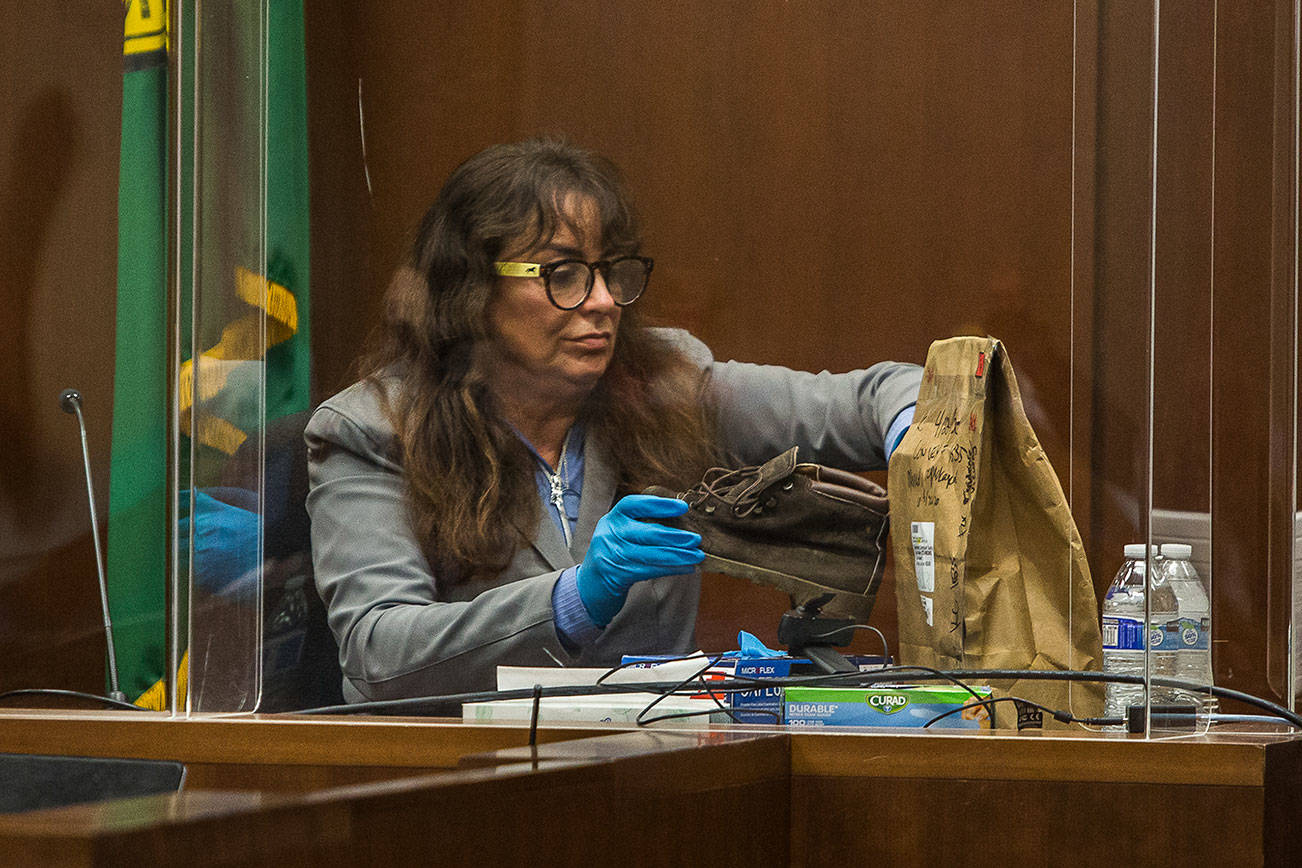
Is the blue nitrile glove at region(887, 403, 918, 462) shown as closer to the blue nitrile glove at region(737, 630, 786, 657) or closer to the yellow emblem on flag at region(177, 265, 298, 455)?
the blue nitrile glove at region(737, 630, 786, 657)

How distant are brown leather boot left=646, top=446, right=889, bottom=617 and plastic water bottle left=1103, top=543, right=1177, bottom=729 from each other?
0.27 metres

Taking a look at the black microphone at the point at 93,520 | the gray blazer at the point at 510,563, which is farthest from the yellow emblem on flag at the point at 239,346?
the black microphone at the point at 93,520

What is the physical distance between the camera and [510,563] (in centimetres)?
176

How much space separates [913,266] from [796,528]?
0.33m

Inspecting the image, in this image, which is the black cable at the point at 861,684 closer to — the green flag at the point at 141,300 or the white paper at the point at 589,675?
the white paper at the point at 589,675

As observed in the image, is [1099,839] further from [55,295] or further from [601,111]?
[55,295]

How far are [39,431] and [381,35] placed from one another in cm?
114

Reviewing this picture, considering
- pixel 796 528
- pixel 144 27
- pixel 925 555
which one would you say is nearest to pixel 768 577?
pixel 796 528

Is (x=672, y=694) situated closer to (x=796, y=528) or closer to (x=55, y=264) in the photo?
(x=796, y=528)

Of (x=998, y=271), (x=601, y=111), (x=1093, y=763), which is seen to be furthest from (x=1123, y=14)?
(x=1093, y=763)

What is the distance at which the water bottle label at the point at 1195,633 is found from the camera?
5.02 ft

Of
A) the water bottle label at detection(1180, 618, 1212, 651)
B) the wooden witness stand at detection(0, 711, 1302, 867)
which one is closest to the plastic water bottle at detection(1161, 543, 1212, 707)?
the water bottle label at detection(1180, 618, 1212, 651)

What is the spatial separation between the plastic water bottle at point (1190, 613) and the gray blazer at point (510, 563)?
1.17 ft

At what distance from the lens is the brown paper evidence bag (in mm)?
1601
